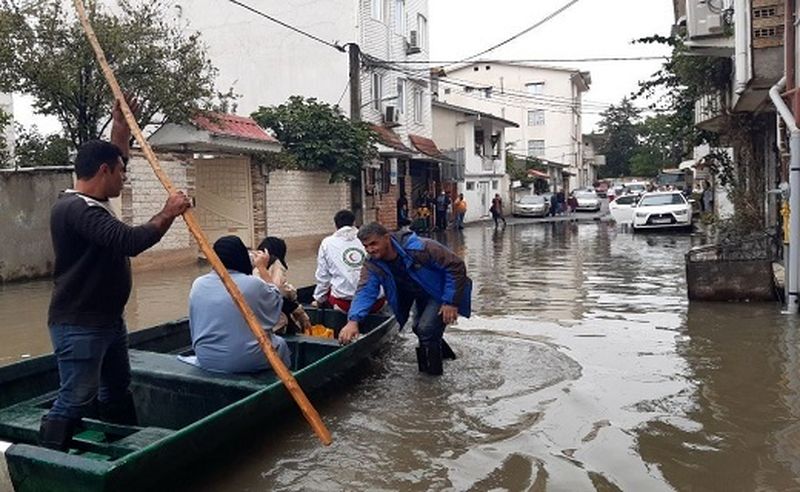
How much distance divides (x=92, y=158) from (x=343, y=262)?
3933mm

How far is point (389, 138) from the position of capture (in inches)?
1091

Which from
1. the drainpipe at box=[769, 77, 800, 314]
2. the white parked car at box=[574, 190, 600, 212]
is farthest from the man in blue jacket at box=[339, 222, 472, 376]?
the white parked car at box=[574, 190, 600, 212]

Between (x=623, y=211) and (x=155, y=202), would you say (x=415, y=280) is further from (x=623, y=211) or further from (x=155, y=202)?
(x=623, y=211)

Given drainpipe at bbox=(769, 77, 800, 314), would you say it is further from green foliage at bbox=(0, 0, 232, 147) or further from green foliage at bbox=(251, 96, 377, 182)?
green foliage at bbox=(251, 96, 377, 182)

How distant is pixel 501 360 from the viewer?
779cm

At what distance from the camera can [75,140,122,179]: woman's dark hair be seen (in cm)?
412

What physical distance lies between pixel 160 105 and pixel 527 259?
919 centimetres

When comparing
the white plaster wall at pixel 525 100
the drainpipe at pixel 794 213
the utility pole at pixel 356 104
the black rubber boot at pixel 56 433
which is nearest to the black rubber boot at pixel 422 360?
the black rubber boot at pixel 56 433

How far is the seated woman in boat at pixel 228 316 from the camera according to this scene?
514 centimetres

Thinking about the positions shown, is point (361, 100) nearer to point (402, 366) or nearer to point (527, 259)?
point (527, 259)

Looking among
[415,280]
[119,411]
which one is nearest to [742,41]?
[415,280]

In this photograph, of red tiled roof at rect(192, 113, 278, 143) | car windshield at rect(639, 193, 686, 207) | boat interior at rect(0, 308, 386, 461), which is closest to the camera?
boat interior at rect(0, 308, 386, 461)

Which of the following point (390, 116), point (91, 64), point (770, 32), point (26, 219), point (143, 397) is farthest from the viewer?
point (390, 116)

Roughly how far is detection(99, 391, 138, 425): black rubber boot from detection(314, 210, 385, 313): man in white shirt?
11.1ft
